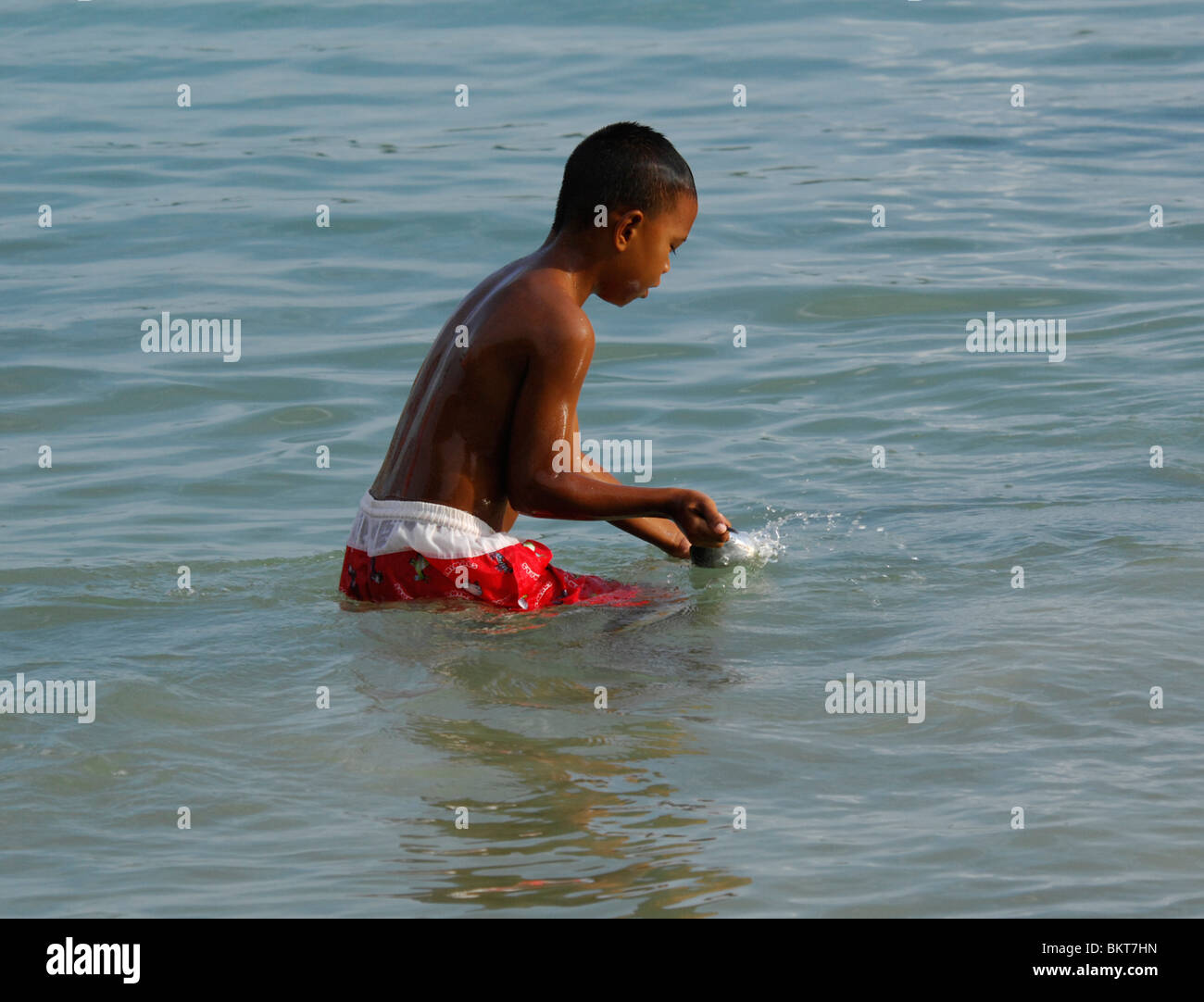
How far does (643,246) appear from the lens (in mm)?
4746

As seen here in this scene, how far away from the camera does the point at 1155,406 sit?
7164 mm

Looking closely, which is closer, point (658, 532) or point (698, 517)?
point (698, 517)

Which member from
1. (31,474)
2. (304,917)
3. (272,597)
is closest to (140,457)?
(31,474)

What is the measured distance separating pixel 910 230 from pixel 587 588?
593 cm

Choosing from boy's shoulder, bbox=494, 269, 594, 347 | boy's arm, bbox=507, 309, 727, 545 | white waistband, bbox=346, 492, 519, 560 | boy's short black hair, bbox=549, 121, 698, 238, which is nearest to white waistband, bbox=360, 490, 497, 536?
white waistband, bbox=346, 492, 519, 560

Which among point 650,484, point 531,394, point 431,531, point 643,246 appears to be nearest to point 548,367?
point 531,394

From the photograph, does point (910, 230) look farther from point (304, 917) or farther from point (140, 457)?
point (304, 917)

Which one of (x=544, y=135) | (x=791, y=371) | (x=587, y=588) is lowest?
(x=587, y=588)

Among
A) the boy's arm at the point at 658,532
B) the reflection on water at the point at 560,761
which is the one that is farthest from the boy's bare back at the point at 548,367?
the boy's arm at the point at 658,532

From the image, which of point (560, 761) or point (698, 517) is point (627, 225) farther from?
point (560, 761)

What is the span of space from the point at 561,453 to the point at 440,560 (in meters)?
0.46

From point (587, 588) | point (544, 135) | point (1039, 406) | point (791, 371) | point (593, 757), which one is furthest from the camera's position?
point (544, 135)

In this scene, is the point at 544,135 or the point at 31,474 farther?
the point at 544,135

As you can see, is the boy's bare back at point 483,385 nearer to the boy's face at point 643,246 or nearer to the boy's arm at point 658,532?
the boy's face at point 643,246
